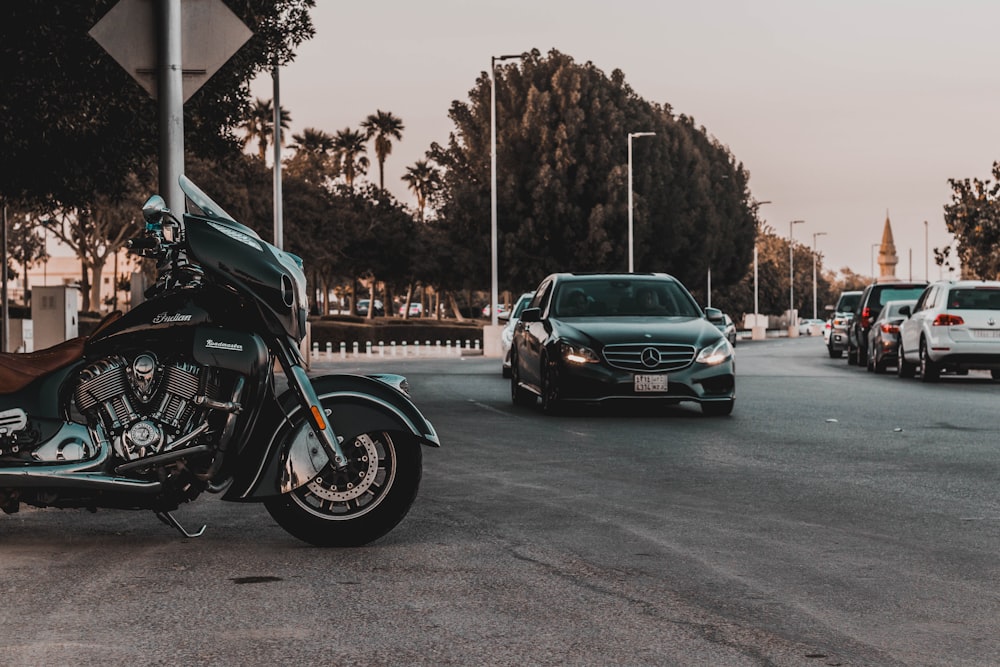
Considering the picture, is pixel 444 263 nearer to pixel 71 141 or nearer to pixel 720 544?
pixel 71 141

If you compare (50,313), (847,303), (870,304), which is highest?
(847,303)

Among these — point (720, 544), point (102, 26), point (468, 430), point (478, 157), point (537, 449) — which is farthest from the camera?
point (478, 157)

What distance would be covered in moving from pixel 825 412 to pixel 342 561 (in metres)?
11.2

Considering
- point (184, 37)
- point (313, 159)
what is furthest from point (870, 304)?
point (313, 159)

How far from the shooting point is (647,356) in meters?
15.5

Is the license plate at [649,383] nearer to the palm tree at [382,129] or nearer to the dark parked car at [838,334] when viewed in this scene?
the dark parked car at [838,334]

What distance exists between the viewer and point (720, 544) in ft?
24.1

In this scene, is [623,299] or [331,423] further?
[623,299]

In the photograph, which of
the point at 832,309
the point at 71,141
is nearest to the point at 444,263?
the point at 832,309

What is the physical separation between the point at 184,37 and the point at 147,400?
14.9ft

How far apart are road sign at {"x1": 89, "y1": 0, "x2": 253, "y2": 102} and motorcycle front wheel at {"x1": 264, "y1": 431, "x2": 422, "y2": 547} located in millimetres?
4170

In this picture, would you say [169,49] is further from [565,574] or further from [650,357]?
[650,357]

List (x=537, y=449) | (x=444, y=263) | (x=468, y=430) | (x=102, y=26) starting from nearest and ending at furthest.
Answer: (x=102, y=26), (x=537, y=449), (x=468, y=430), (x=444, y=263)

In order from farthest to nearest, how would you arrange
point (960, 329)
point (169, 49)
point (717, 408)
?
point (960, 329), point (717, 408), point (169, 49)
